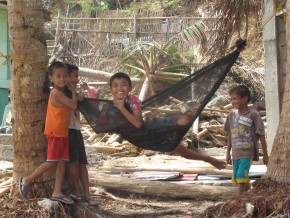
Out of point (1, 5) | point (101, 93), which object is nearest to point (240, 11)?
point (1, 5)

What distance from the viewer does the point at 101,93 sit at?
1512 cm

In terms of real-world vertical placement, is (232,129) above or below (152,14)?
below

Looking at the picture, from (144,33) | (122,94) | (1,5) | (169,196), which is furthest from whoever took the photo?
(144,33)

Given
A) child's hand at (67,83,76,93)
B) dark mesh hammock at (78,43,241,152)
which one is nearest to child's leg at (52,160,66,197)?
dark mesh hammock at (78,43,241,152)

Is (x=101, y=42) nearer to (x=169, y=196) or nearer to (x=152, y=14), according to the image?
(x=152, y=14)

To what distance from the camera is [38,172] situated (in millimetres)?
4574

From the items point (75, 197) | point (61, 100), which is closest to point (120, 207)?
point (75, 197)

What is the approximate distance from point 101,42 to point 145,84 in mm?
3985

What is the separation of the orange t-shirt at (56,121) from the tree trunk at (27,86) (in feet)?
0.70

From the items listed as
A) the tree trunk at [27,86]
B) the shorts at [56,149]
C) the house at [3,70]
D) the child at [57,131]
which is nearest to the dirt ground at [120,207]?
the child at [57,131]

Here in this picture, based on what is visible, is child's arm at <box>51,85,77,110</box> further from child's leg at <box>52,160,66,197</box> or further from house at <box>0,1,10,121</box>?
house at <box>0,1,10,121</box>

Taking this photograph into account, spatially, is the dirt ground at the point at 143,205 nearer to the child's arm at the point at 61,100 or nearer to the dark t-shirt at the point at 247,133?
the dark t-shirt at the point at 247,133

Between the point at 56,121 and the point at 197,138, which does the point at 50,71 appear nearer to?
the point at 56,121

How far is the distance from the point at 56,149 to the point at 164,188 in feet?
6.82
